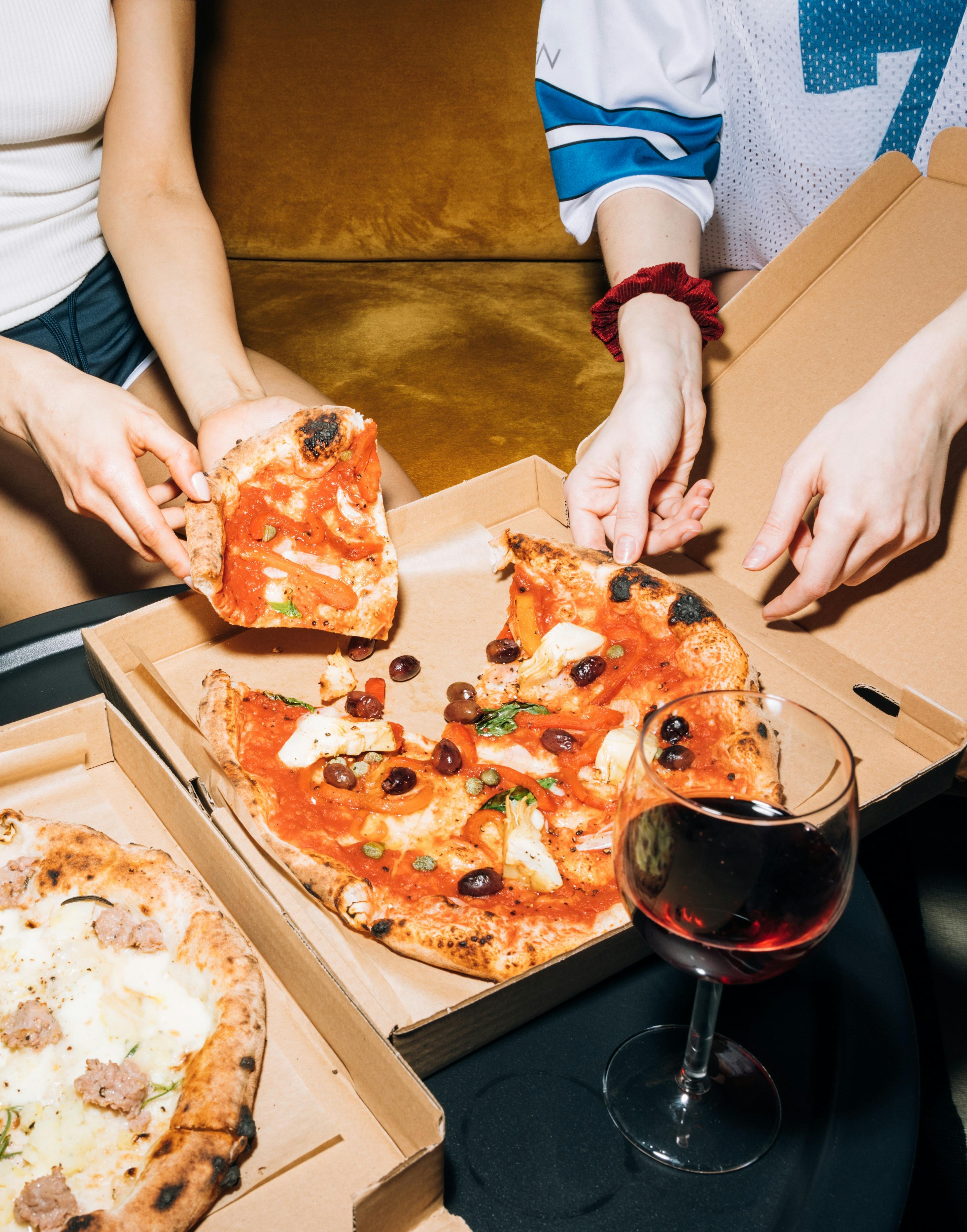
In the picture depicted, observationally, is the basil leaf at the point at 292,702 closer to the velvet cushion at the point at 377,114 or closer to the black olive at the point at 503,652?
the black olive at the point at 503,652

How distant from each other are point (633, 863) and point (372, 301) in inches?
152

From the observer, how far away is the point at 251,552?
2068 mm

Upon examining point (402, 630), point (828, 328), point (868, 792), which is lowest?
point (402, 630)

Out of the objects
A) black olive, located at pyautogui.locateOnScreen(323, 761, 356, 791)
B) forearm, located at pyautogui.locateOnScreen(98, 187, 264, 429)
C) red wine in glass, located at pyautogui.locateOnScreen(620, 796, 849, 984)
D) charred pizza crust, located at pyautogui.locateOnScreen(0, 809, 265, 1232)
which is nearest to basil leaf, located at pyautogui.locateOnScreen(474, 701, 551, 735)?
black olive, located at pyautogui.locateOnScreen(323, 761, 356, 791)

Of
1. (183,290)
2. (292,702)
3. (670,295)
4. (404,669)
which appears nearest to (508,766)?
(404,669)

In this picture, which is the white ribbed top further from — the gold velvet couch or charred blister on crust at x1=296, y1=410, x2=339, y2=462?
the gold velvet couch

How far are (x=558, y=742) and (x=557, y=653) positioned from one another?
214mm

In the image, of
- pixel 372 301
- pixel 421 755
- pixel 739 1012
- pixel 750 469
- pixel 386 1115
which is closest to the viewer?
pixel 386 1115

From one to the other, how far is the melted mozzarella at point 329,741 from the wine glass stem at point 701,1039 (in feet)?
2.34

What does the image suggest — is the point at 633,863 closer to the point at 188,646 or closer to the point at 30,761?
the point at 30,761

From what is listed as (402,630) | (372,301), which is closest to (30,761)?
(402,630)

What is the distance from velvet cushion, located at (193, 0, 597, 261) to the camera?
168 inches

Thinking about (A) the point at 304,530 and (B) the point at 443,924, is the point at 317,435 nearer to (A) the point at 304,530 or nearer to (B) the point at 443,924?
(A) the point at 304,530

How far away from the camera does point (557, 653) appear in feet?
6.33
